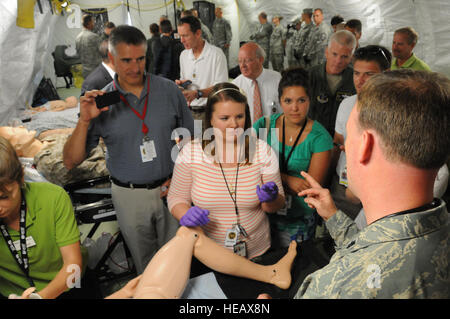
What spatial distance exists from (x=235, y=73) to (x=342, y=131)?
5.95 m

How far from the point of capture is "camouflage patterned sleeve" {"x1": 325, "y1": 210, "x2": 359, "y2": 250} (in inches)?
44.1

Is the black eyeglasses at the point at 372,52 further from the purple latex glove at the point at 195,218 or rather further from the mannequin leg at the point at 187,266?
the purple latex glove at the point at 195,218

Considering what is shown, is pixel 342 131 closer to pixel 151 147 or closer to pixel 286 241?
pixel 286 241

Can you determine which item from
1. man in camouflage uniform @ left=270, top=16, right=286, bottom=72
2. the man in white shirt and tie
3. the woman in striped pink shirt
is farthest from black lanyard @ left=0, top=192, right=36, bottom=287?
man in camouflage uniform @ left=270, top=16, right=286, bottom=72

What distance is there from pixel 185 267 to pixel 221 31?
715 cm

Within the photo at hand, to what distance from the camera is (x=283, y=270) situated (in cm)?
140

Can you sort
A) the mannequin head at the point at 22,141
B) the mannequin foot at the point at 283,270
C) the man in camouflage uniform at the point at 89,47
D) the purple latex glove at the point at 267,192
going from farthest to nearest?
the man in camouflage uniform at the point at 89,47
the mannequin head at the point at 22,141
the purple latex glove at the point at 267,192
the mannequin foot at the point at 283,270

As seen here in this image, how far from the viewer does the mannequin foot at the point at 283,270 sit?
1347mm

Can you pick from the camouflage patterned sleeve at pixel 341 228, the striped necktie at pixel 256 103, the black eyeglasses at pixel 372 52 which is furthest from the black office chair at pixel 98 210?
the black eyeglasses at pixel 372 52

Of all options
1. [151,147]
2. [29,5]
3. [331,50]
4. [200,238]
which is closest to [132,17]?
[29,5]

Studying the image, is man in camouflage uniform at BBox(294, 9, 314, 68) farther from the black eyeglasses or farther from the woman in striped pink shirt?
the woman in striped pink shirt

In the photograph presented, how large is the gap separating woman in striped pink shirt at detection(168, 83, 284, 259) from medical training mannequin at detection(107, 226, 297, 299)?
19 centimetres

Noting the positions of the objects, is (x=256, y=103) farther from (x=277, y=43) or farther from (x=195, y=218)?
(x=277, y=43)

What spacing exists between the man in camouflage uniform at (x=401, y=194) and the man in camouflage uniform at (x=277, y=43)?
8007 millimetres
